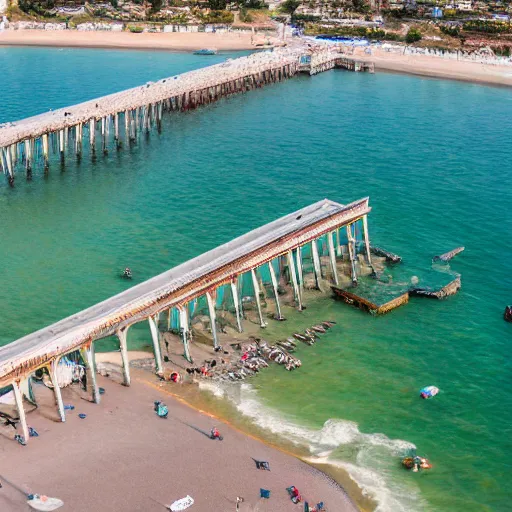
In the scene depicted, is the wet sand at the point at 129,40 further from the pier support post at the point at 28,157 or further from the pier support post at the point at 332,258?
the pier support post at the point at 332,258

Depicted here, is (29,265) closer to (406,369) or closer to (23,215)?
(23,215)

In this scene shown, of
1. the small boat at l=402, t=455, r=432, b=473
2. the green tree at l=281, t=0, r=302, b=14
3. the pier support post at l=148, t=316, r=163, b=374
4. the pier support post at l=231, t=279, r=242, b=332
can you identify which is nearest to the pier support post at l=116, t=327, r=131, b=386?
the pier support post at l=148, t=316, r=163, b=374

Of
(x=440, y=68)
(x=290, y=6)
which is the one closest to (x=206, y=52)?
(x=290, y=6)

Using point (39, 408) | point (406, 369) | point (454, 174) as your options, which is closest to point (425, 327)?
point (406, 369)

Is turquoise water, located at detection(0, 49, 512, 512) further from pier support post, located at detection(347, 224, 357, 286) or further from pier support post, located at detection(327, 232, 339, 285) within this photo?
pier support post, located at detection(347, 224, 357, 286)

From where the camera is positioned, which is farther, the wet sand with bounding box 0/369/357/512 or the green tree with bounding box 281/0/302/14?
the green tree with bounding box 281/0/302/14

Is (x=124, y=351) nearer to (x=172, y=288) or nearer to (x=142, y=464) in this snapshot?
(x=172, y=288)

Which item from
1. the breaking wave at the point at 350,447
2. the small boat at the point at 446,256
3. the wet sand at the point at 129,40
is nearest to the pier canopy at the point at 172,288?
the breaking wave at the point at 350,447
